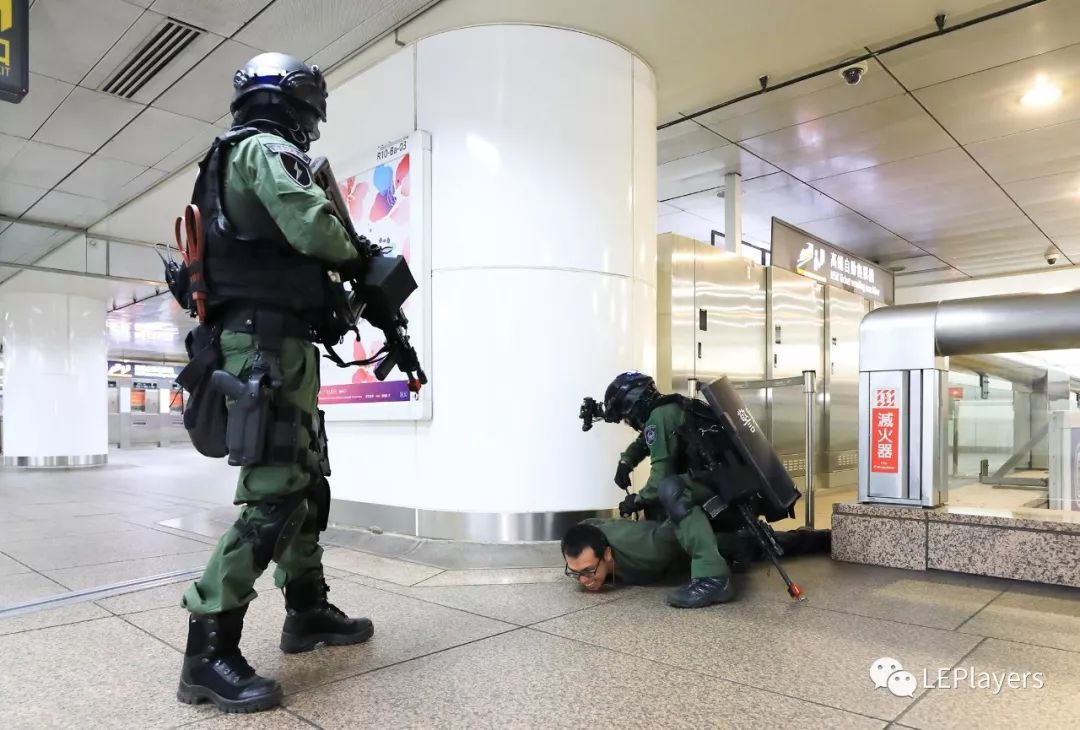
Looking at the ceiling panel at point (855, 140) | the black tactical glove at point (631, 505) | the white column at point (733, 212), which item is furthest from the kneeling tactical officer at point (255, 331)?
the white column at point (733, 212)

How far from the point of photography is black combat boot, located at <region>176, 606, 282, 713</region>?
6.89 feet

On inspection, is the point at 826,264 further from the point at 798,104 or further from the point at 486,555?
the point at 486,555

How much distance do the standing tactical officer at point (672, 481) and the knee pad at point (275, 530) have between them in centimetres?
177

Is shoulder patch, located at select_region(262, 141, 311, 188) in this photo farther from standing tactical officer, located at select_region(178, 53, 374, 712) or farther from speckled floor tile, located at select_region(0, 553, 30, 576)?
speckled floor tile, located at select_region(0, 553, 30, 576)

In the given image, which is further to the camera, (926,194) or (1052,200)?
(1052,200)

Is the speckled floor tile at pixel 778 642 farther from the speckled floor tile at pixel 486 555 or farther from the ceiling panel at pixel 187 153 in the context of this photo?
the ceiling panel at pixel 187 153

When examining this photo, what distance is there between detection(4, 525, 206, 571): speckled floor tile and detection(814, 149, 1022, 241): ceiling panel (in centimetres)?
725

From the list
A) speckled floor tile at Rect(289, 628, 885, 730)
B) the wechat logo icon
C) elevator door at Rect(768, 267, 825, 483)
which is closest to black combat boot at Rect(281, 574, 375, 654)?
speckled floor tile at Rect(289, 628, 885, 730)

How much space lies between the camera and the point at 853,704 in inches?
82.6

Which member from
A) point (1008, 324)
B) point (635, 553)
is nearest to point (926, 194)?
point (1008, 324)

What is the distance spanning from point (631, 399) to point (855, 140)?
14.9 feet

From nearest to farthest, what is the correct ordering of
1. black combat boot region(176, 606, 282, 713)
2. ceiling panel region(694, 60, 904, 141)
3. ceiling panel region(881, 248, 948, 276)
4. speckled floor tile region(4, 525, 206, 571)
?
black combat boot region(176, 606, 282, 713) → speckled floor tile region(4, 525, 206, 571) → ceiling panel region(694, 60, 904, 141) → ceiling panel region(881, 248, 948, 276)

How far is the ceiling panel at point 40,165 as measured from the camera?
6.98 m

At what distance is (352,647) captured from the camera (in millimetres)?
2703
